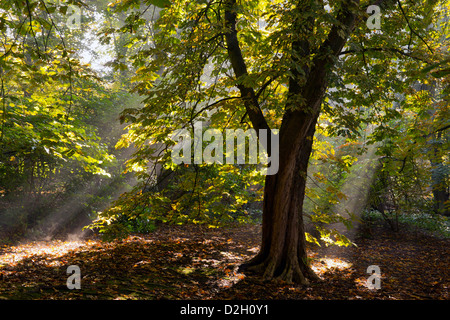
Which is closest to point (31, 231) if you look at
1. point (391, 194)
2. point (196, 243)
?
point (196, 243)

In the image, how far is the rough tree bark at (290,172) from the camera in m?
5.05

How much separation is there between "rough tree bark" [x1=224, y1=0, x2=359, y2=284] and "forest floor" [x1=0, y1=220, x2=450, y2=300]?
0.38 metres

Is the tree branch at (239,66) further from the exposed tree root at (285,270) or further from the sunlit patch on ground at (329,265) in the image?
the sunlit patch on ground at (329,265)

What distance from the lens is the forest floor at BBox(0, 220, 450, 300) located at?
4.28 m

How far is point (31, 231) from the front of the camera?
9.78 meters

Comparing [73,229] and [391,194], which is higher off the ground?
[391,194]

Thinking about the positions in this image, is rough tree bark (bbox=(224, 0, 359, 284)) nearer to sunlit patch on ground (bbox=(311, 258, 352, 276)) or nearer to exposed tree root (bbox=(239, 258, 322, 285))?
exposed tree root (bbox=(239, 258, 322, 285))

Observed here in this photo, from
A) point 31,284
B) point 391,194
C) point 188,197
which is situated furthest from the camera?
point 391,194

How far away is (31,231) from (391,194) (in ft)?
41.1

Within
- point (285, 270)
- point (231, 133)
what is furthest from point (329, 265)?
point (231, 133)

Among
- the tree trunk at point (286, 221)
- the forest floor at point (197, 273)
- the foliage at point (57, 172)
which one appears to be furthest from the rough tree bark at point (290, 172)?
the foliage at point (57, 172)

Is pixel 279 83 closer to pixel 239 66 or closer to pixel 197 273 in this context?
pixel 239 66

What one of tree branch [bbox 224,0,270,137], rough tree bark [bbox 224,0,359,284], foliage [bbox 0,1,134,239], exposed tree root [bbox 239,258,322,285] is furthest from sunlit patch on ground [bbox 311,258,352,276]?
foliage [bbox 0,1,134,239]
